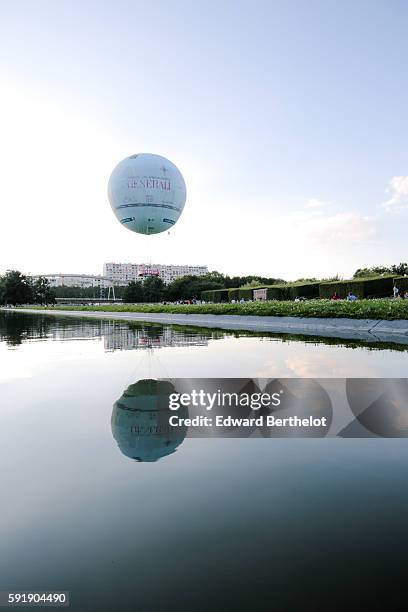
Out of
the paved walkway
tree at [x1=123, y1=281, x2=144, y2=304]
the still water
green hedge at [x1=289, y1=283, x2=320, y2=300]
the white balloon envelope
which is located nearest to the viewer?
the still water

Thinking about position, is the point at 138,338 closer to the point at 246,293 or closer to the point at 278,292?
the point at 278,292

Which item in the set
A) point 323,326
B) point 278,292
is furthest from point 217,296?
point 323,326

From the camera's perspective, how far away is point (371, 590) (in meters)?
2.22

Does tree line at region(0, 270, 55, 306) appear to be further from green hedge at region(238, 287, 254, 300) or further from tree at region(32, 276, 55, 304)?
green hedge at region(238, 287, 254, 300)

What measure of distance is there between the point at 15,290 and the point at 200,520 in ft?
387

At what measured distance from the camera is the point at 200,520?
296 cm

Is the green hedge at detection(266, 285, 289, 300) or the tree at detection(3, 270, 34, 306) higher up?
the tree at detection(3, 270, 34, 306)

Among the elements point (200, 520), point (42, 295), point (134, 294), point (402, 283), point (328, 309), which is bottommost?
point (200, 520)

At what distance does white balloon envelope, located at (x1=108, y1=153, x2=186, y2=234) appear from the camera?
88.7 ft

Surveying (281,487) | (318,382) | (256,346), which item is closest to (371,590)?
(281,487)

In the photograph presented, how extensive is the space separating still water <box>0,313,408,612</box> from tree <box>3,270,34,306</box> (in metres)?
115

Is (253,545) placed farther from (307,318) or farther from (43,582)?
(307,318)

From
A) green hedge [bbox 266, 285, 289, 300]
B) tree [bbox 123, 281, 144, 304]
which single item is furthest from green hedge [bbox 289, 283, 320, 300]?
tree [bbox 123, 281, 144, 304]

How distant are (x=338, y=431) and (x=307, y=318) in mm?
18355
